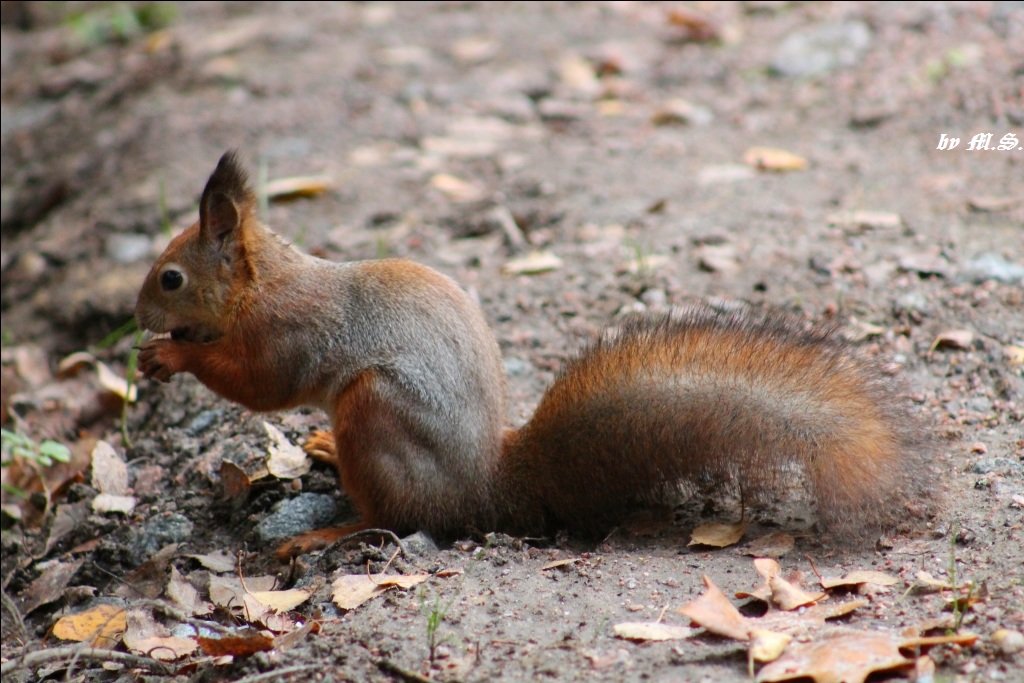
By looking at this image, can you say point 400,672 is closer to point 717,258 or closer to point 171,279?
point 171,279

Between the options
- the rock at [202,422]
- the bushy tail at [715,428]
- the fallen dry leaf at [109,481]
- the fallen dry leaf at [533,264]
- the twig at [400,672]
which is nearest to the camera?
the twig at [400,672]

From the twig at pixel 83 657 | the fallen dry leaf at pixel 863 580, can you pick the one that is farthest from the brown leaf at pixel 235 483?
the fallen dry leaf at pixel 863 580

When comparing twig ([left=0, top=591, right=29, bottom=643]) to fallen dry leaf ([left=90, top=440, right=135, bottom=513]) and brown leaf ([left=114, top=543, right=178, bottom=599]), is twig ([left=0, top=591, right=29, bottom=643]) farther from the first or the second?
fallen dry leaf ([left=90, top=440, right=135, bottom=513])

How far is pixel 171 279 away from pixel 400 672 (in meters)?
1.26

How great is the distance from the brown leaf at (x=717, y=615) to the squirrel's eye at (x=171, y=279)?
142 centimetres

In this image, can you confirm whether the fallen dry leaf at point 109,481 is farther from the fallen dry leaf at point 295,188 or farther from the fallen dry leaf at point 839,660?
the fallen dry leaf at point 839,660

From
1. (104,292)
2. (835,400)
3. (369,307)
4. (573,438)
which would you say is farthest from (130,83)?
(835,400)

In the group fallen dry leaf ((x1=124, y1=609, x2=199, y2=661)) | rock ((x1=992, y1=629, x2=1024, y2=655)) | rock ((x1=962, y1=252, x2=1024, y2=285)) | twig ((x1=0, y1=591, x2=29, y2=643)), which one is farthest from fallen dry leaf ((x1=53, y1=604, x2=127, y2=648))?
rock ((x1=962, y1=252, x2=1024, y2=285))

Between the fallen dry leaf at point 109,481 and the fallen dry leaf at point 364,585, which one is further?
the fallen dry leaf at point 109,481

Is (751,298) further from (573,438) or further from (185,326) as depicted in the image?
(185,326)

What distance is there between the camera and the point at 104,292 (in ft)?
13.0

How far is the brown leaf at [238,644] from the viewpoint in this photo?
1983 millimetres

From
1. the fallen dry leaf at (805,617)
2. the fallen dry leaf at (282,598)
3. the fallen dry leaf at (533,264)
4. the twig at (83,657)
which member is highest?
the fallen dry leaf at (533,264)

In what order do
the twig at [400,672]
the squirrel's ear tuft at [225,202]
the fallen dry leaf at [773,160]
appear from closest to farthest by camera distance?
the twig at [400,672] < the squirrel's ear tuft at [225,202] < the fallen dry leaf at [773,160]
